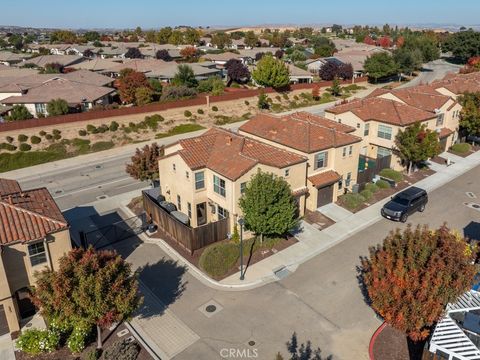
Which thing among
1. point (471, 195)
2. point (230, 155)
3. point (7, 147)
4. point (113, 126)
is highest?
point (230, 155)

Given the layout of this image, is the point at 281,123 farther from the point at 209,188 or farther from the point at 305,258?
the point at 305,258

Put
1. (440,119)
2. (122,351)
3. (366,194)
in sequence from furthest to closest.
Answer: (440,119) → (366,194) → (122,351)

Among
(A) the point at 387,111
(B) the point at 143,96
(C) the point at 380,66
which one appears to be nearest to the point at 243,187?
(A) the point at 387,111

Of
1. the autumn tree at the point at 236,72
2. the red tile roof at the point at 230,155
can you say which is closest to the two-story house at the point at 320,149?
the red tile roof at the point at 230,155

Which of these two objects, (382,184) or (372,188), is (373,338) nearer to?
(372,188)

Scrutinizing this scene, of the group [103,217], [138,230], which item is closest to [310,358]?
[138,230]

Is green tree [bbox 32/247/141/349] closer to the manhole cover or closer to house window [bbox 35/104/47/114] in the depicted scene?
the manhole cover

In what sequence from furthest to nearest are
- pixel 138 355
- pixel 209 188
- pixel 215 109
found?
1. pixel 215 109
2. pixel 209 188
3. pixel 138 355

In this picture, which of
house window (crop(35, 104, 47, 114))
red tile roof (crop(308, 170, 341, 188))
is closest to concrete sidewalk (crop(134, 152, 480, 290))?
red tile roof (crop(308, 170, 341, 188))
